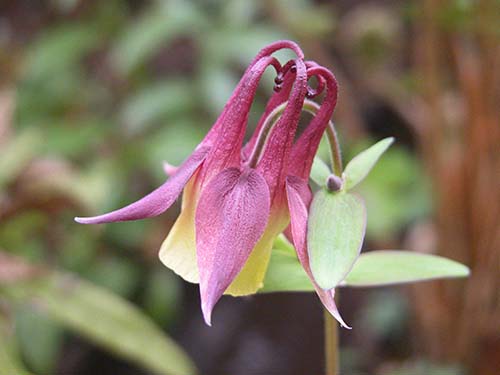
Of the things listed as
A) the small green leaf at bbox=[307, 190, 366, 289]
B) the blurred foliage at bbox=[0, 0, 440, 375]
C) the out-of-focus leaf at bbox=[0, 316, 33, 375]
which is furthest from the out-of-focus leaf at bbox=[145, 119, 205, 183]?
the small green leaf at bbox=[307, 190, 366, 289]

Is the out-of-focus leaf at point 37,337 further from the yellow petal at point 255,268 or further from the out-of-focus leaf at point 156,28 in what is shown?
the yellow petal at point 255,268

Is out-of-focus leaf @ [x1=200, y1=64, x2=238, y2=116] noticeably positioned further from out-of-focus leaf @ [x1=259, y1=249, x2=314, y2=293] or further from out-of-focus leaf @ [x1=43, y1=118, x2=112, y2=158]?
out-of-focus leaf @ [x1=259, y1=249, x2=314, y2=293]

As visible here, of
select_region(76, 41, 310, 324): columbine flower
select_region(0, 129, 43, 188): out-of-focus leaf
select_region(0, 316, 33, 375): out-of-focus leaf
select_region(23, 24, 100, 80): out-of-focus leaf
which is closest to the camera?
select_region(76, 41, 310, 324): columbine flower

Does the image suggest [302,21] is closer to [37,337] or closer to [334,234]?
[37,337]

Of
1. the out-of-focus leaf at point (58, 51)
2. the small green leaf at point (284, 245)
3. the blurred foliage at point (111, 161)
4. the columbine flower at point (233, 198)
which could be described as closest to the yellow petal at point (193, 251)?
the columbine flower at point (233, 198)

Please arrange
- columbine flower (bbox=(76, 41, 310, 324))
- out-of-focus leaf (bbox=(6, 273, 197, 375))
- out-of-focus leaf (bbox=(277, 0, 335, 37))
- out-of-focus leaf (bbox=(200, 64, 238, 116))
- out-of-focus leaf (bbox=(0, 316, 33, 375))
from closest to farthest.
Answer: columbine flower (bbox=(76, 41, 310, 324)) → out-of-focus leaf (bbox=(0, 316, 33, 375)) → out-of-focus leaf (bbox=(6, 273, 197, 375)) → out-of-focus leaf (bbox=(277, 0, 335, 37)) → out-of-focus leaf (bbox=(200, 64, 238, 116))

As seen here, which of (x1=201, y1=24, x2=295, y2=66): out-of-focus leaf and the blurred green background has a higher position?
(x1=201, y1=24, x2=295, y2=66): out-of-focus leaf

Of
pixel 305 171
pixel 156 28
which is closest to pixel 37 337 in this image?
pixel 156 28

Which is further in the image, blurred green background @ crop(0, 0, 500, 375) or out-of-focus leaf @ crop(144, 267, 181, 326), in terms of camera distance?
out-of-focus leaf @ crop(144, 267, 181, 326)
